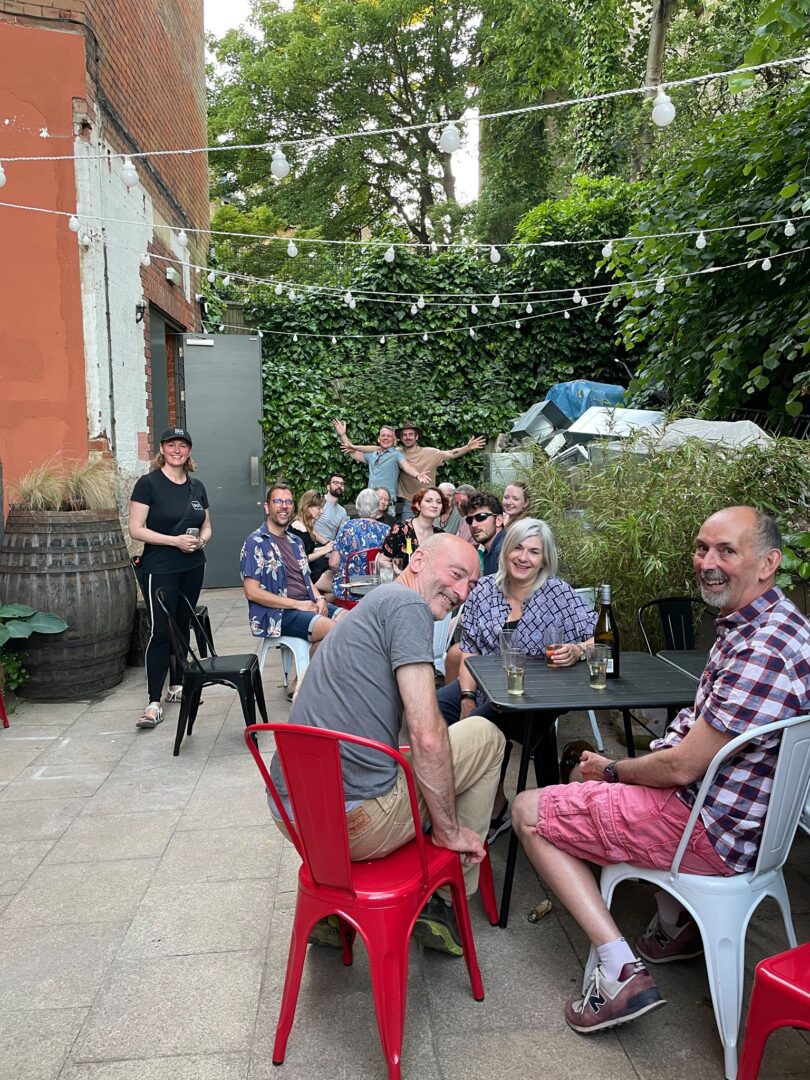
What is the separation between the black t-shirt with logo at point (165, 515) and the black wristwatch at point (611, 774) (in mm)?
3112

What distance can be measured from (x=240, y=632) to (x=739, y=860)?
5.19 metres

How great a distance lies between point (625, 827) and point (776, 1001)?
1.82 ft

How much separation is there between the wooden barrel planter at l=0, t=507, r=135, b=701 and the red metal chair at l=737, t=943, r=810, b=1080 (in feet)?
13.5

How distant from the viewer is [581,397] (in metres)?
9.84

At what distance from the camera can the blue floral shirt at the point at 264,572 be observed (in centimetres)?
445

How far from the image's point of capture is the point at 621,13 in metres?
12.1

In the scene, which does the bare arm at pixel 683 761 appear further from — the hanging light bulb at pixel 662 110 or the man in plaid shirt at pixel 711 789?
the hanging light bulb at pixel 662 110

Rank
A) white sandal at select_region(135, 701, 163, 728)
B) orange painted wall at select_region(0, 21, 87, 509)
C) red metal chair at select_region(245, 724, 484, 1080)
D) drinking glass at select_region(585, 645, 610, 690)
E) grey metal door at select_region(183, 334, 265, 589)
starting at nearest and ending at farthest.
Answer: red metal chair at select_region(245, 724, 484, 1080)
drinking glass at select_region(585, 645, 610, 690)
white sandal at select_region(135, 701, 163, 728)
orange painted wall at select_region(0, 21, 87, 509)
grey metal door at select_region(183, 334, 265, 589)

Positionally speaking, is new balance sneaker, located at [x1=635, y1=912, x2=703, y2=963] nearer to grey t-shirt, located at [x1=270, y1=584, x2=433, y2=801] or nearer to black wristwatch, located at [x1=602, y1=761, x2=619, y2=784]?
black wristwatch, located at [x1=602, y1=761, x2=619, y2=784]

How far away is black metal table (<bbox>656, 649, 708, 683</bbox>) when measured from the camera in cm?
285

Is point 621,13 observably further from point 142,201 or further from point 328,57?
point 142,201

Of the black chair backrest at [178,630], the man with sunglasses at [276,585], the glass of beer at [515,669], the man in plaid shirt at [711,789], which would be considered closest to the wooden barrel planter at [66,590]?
the black chair backrest at [178,630]

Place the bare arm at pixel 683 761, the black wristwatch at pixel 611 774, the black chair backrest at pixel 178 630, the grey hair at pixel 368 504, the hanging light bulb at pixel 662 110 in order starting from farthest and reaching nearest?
the grey hair at pixel 368 504 → the black chair backrest at pixel 178 630 → the hanging light bulb at pixel 662 110 → the black wristwatch at pixel 611 774 → the bare arm at pixel 683 761

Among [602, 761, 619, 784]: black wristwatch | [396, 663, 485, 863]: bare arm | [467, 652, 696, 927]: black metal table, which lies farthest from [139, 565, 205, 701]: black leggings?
[602, 761, 619, 784]: black wristwatch
